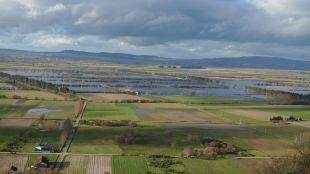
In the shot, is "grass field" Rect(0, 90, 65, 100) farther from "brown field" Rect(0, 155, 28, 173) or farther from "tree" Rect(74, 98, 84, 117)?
"brown field" Rect(0, 155, 28, 173)

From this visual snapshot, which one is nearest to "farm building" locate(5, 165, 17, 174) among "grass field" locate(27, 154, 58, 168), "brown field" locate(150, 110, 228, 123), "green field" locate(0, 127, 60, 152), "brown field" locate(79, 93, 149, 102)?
"grass field" locate(27, 154, 58, 168)

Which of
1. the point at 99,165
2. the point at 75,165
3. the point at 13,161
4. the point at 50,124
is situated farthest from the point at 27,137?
the point at 99,165

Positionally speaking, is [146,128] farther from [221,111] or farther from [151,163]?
[221,111]

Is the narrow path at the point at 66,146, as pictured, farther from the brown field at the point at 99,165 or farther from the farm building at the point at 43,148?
the brown field at the point at 99,165

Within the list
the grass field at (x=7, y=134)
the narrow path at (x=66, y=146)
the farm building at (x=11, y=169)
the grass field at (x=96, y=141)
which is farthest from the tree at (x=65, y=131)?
the farm building at (x=11, y=169)

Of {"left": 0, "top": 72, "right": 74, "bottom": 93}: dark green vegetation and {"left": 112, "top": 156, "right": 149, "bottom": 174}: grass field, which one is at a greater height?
{"left": 0, "top": 72, "right": 74, "bottom": 93}: dark green vegetation

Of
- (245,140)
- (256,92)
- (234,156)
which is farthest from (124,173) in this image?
(256,92)
